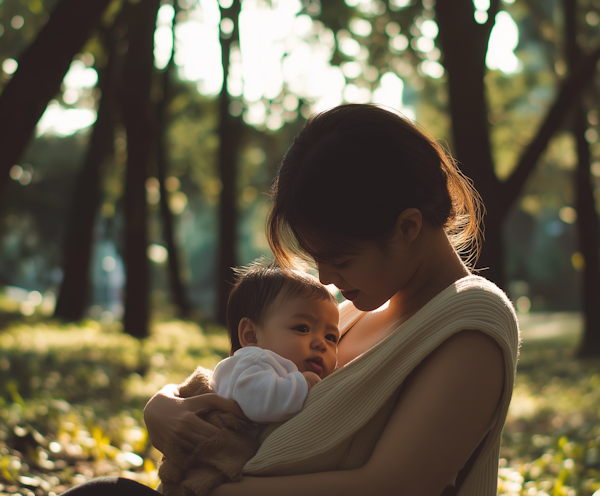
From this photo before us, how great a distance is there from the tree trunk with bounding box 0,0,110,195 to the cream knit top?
143 inches

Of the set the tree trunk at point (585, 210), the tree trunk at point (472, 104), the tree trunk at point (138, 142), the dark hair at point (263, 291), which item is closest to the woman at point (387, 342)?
the dark hair at point (263, 291)

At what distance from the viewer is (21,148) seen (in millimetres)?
4465

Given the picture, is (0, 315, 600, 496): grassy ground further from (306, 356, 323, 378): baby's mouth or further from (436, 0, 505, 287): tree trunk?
(306, 356, 323, 378): baby's mouth

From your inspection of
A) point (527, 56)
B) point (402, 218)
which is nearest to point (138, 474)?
point (402, 218)

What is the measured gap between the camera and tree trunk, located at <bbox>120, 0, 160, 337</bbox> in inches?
423

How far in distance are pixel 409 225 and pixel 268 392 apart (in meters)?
0.70

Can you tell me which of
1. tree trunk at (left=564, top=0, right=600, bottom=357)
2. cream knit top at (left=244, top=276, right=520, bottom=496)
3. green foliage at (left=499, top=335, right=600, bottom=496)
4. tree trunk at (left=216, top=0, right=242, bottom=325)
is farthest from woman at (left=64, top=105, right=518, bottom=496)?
tree trunk at (left=216, top=0, right=242, bottom=325)

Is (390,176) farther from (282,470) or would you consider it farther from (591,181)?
(591,181)

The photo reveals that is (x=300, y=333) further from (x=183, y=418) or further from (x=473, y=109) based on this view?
(x=473, y=109)

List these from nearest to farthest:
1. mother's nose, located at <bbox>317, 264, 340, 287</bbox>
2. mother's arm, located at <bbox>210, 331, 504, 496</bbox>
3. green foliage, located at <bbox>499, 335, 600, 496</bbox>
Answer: mother's arm, located at <bbox>210, 331, 504, 496</bbox>, mother's nose, located at <bbox>317, 264, 340, 287</bbox>, green foliage, located at <bbox>499, 335, 600, 496</bbox>

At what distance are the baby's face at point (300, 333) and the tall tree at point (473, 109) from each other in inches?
138

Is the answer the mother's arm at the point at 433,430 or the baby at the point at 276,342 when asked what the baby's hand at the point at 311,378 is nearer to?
the baby at the point at 276,342

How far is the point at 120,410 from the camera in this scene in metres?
6.51

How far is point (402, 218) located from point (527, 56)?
16961 millimetres
